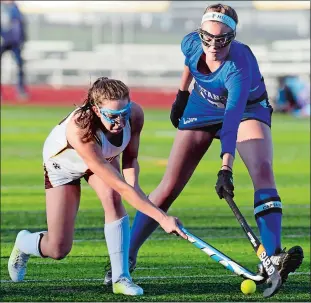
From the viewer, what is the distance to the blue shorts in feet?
26.6

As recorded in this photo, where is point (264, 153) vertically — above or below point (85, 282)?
above

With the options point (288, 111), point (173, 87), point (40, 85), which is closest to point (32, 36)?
point (40, 85)

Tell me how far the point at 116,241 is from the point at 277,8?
3153 cm

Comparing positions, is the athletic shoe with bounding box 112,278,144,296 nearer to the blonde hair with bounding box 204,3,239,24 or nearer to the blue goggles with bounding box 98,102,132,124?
the blue goggles with bounding box 98,102,132,124

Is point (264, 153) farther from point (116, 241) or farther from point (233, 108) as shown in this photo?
point (116, 241)

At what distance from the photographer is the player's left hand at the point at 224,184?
284 inches

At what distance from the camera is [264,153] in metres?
7.95

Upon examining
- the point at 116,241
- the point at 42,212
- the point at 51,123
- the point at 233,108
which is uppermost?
the point at 233,108

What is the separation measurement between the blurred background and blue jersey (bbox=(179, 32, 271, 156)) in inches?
940

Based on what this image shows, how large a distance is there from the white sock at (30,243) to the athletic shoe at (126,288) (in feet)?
2.25

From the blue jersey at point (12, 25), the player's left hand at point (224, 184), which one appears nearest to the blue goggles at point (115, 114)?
the player's left hand at point (224, 184)

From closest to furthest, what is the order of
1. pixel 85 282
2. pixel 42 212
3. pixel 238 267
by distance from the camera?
pixel 238 267 → pixel 85 282 → pixel 42 212

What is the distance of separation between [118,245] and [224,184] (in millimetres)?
771

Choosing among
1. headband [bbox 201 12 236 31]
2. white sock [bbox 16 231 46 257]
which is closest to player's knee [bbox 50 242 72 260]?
white sock [bbox 16 231 46 257]
